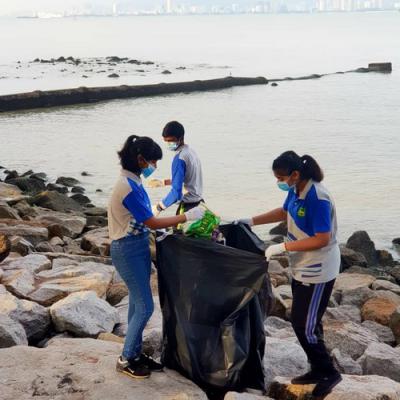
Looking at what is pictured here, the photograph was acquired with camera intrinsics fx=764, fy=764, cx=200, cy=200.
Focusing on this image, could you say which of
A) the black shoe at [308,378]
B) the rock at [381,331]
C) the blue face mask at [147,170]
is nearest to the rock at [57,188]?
the rock at [381,331]

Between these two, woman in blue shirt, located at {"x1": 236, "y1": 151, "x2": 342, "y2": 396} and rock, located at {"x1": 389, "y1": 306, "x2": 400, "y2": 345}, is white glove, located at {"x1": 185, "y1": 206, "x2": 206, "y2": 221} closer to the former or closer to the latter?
woman in blue shirt, located at {"x1": 236, "y1": 151, "x2": 342, "y2": 396}

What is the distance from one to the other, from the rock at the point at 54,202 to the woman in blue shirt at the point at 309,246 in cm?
1154

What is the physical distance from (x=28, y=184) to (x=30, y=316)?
13433mm

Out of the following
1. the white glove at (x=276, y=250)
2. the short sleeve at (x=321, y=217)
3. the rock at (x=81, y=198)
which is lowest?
the rock at (x=81, y=198)

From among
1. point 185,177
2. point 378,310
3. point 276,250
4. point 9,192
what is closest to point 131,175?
point 276,250

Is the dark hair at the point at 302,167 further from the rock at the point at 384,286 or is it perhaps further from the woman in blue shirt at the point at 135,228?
the rock at the point at 384,286

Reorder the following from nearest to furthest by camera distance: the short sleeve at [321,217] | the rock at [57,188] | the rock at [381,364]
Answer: the short sleeve at [321,217], the rock at [381,364], the rock at [57,188]

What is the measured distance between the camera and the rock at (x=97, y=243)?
10470 mm

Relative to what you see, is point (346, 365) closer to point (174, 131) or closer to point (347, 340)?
point (347, 340)

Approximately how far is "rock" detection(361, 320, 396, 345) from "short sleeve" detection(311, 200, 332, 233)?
3.61 m

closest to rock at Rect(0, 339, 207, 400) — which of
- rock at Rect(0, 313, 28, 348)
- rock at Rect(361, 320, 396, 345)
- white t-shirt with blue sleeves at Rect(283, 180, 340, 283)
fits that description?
rock at Rect(0, 313, 28, 348)

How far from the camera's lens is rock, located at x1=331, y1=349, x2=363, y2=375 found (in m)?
5.76

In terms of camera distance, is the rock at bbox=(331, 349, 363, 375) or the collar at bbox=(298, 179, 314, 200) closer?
the collar at bbox=(298, 179, 314, 200)

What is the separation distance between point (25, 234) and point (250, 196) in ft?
30.3
